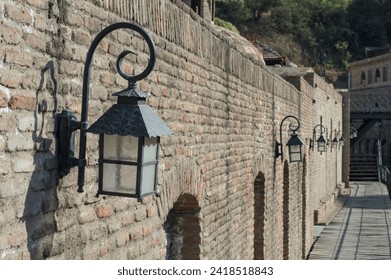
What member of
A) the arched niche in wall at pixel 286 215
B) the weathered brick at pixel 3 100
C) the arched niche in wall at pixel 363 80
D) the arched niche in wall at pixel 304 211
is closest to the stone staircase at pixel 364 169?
the arched niche in wall at pixel 363 80

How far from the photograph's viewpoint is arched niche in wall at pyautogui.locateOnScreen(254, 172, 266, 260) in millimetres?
9180

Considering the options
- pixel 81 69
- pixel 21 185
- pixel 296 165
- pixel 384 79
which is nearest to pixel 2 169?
pixel 21 185

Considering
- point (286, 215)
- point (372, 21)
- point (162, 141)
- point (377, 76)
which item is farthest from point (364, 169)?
point (162, 141)

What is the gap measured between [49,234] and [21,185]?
0.35 meters

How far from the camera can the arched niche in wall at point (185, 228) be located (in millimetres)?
5535

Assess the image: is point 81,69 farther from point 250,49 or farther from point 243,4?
point 243,4

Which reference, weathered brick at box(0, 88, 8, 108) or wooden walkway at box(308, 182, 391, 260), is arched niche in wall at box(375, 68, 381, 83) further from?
weathered brick at box(0, 88, 8, 108)

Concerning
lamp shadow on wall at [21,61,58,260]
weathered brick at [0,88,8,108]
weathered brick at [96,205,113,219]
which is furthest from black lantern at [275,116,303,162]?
weathered brick at [0,88,8,108]

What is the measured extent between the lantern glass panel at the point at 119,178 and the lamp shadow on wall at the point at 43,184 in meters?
0.24

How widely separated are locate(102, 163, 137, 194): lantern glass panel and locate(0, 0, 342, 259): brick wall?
0.21 m

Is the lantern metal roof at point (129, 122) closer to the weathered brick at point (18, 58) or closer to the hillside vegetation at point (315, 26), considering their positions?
the weathered brick at point (18, 58)

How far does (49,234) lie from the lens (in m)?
3.10

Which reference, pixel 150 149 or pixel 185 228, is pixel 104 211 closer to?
pixel 150 149

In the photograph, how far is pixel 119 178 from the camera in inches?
126
